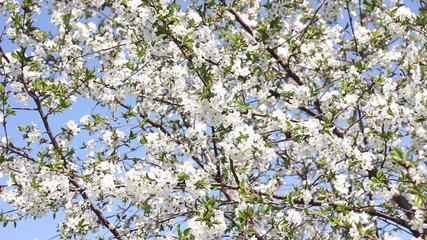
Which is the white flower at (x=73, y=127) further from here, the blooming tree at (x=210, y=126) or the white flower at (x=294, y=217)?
the white flower at (x=294, y=217)

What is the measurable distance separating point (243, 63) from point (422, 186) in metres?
2.89

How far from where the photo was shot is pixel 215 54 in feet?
17.3

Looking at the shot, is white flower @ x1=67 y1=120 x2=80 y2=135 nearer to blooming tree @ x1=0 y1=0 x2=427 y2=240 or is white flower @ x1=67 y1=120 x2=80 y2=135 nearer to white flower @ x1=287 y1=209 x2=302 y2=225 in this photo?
blooming tree @ x1=0 y1=0 x2=427 y2=240

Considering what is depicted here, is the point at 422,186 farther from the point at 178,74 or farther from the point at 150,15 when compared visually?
the point at 178,74

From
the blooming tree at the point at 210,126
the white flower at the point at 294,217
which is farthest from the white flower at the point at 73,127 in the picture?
the white flower at the point at 294,217

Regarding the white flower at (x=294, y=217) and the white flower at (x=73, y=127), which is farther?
the white flower at (x=73, y=127)

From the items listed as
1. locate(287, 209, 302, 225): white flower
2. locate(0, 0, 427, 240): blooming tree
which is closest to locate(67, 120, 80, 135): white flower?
locate(0, 0, 427, 240): blooming tree

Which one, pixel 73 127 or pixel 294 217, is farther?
pixel 73 127

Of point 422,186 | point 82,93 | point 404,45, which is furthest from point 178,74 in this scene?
point 404,45

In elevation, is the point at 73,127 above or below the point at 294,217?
above

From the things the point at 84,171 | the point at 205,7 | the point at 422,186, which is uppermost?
the point at 205,7

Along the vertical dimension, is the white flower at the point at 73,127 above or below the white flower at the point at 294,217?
above

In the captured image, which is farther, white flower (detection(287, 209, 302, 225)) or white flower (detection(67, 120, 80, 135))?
white flower (detection(67, 120, 80, 135))

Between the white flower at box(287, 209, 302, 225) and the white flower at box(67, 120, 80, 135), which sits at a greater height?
the white flower at box(67, 120, 80, 135)
